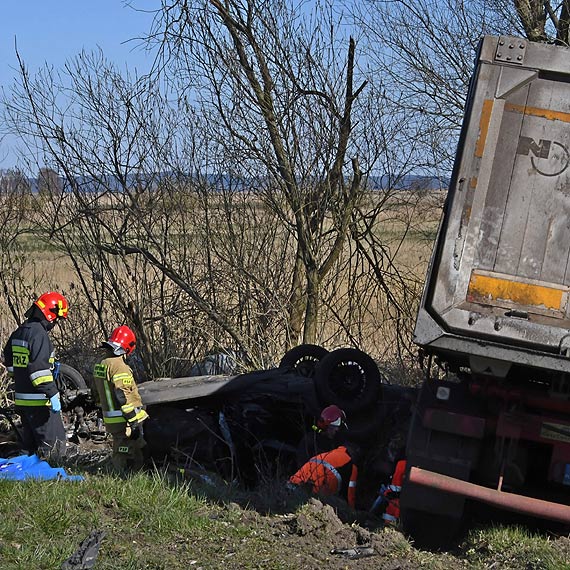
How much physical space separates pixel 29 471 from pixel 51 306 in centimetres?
233

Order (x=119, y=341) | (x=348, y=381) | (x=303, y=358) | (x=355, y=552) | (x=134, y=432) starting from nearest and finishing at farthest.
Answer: (x=355, y=552), (x=348, y=381), (x=134, y=432), (x=119, y=341), (x=303, y=358)

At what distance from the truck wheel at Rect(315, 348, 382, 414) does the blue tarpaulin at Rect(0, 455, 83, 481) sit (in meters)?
2.31

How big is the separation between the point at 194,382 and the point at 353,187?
367 cm

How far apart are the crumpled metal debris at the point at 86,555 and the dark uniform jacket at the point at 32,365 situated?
3598 mm

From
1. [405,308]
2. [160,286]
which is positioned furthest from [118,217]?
[405,308]

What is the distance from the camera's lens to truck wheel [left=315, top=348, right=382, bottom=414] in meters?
7.77

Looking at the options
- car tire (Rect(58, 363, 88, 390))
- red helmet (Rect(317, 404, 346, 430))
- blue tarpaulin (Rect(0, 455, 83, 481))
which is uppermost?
red helmet (Rect(317, 404, 346, 430))

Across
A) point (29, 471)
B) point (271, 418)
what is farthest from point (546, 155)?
point (29, 471)

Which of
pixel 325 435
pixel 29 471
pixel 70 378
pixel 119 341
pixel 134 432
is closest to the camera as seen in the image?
pixel 29 471

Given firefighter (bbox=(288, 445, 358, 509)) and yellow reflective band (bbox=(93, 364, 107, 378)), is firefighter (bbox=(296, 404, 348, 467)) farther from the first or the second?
yellow reflective band (bbox=(93, 364, 107, 378))

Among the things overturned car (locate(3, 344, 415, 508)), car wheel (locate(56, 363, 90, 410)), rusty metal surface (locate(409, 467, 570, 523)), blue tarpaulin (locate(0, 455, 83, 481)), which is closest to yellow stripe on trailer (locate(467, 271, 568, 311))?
rusty metal surface (locate(409, 467, 570, 523))

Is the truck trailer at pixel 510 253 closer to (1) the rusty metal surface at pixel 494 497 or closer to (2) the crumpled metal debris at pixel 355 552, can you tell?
(1) the rusty metal surface at pixel 494 497

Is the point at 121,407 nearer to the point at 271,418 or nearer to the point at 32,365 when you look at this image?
the point at 32,365

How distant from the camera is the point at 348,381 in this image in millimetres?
7938
